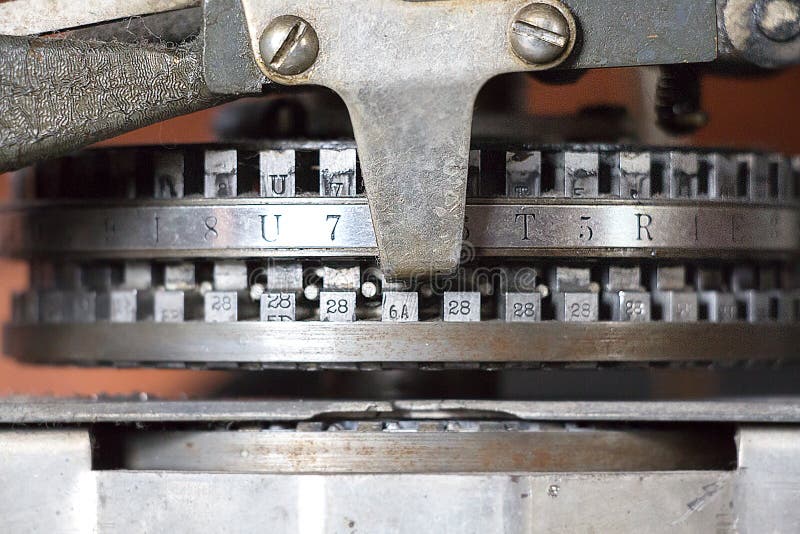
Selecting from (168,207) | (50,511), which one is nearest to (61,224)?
(168,207)

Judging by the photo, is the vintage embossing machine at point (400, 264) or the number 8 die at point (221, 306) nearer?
the vintage embossing machine at point (400, 264)

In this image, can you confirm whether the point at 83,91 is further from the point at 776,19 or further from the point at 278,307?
the point at 776,19

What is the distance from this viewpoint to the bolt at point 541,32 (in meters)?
0.62

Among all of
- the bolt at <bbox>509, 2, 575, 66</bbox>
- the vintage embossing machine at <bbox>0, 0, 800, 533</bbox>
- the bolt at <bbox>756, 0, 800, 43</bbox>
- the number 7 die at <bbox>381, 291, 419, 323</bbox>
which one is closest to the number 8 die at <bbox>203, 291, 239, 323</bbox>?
the vintage embossing machine at <bbox>0, 0, 800, 533</bbox>

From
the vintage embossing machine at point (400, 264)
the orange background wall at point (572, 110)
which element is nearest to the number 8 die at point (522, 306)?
the vintage embossing machine at point (400, 264)

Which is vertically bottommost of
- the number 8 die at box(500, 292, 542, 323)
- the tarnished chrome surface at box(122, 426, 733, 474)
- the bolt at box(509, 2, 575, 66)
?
the tarnished chrome surface at box(122, 426, 733, 474)

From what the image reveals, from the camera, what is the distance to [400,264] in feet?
2.15

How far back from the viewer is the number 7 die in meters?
0.71

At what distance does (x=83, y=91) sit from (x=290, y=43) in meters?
0.14

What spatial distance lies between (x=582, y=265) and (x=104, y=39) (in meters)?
0.37

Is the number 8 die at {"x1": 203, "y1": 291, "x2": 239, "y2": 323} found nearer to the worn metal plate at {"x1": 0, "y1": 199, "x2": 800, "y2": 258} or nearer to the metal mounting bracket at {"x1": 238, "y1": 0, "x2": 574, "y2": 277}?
the worn metal plate at {"x1": 0, "y1": 199, "x2": 800, "y2": 258}

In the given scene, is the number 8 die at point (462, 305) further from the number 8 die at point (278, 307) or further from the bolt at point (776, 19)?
the bolt at point (776, 19)

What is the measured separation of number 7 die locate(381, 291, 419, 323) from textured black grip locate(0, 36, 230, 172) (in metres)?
0.18

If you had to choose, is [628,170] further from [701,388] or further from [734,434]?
[701,388]
